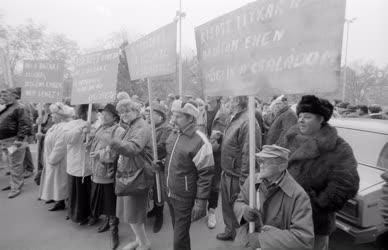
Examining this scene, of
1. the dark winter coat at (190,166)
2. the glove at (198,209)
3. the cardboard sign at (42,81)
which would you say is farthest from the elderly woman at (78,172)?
the glove at (198,209)

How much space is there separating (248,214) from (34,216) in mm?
4401

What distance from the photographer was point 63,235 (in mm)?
4258

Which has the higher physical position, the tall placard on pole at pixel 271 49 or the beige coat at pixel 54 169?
the tall placard on pole at pixel 271 49

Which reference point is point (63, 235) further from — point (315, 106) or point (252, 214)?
point (315, 106)

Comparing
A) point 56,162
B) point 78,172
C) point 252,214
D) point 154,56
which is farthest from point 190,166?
point 56,162

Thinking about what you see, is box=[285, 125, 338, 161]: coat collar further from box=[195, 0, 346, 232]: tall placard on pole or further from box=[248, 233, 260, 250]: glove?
box=[248, 233, 260, 250]: glove

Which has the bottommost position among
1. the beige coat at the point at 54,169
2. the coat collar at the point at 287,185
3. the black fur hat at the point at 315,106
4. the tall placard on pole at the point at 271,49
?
the beige coat at the point at 54,169

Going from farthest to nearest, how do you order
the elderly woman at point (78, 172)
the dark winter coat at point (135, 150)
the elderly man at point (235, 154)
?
the elderly woman at point (78, 172) < the elderly man at point (235, 154) < the dark winter coat at point (135, 150)

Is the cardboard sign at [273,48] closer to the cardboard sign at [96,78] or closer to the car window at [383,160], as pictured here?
the cardboard sign at [96,78]

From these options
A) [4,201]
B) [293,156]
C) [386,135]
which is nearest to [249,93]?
[293,156]

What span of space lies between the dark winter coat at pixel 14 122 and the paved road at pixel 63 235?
1607 millimetres

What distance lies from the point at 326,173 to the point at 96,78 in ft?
11.9

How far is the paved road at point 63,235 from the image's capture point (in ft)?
12.9

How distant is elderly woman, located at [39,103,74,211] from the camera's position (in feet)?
15.9
